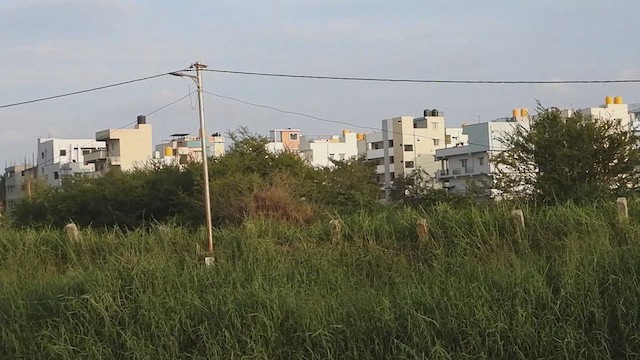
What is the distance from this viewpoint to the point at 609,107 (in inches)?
2667

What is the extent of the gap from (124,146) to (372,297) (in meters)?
66.3

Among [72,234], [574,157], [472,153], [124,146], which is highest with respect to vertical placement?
[124,146]

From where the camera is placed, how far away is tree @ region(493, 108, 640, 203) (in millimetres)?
20953

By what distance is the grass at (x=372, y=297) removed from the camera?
7297 mm

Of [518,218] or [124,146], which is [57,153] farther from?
[518,218]

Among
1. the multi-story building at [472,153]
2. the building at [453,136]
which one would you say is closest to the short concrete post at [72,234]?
the multi-story building at [472,153]

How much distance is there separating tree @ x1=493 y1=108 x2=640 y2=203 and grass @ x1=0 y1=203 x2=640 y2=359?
9.54 metres

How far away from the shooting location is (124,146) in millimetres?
72125

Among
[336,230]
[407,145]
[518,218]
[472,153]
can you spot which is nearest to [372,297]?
[518,218]

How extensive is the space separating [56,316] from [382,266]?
4.18 meters

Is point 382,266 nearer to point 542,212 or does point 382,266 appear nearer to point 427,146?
point 542,212

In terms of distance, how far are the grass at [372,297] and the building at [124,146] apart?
6059cm

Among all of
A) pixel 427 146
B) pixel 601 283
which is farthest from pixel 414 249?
pixel 427 146

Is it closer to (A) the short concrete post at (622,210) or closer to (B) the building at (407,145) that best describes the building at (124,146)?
(B) the building at (407,145)
